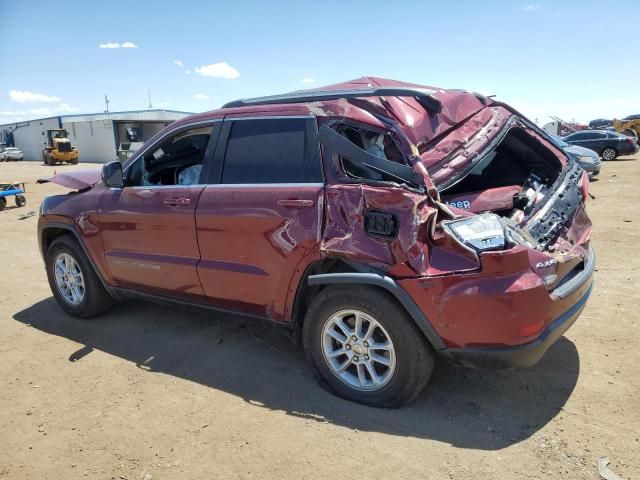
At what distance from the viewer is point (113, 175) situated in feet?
13.8

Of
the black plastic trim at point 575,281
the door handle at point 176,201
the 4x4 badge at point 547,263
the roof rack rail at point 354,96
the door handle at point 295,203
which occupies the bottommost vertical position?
the black plastic trim at point 575,281

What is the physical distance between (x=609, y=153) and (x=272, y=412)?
2466 centimetres

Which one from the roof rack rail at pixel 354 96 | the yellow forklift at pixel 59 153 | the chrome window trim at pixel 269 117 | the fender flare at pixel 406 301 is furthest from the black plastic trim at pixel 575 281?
the yellow forklift at pixel 59 153

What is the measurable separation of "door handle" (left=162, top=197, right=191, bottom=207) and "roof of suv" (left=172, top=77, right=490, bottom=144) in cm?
67

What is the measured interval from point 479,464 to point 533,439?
16.4 inches

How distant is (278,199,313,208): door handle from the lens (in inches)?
121

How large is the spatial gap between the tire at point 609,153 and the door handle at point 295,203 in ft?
79.2

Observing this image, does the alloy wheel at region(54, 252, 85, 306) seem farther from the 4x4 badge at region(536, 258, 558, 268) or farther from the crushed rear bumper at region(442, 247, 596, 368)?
the 4x4 badge at region(536, 258, 558, 268)

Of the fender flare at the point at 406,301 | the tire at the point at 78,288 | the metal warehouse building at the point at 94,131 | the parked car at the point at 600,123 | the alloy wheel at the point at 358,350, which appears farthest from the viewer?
the metal warehouse building at the point at 94,131

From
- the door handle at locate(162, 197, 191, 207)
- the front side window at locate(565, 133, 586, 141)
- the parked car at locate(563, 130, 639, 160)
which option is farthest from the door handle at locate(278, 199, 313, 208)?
the front side window at locate(565, 133, 586, 141)

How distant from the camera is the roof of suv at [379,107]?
10.3ft

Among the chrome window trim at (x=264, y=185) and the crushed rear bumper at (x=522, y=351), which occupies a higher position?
the chrome window trim at (x=264, y=185)

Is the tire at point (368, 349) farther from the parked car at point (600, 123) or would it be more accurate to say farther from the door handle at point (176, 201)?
the parked car at point (600, 123)

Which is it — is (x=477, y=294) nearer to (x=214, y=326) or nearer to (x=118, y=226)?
(x=214, y=326)
